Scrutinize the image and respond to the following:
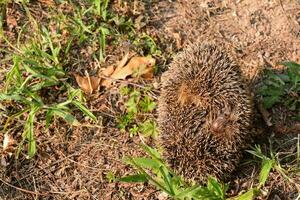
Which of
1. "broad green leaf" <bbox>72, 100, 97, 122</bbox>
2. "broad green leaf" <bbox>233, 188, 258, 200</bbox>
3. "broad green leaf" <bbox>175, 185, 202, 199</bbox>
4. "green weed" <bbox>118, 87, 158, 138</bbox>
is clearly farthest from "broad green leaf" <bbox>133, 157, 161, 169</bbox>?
"broad green leaf" <bbox>72, 100, 97, 122</bbox>

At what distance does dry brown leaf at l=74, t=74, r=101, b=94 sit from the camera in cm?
494

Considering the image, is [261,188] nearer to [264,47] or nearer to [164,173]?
[164,173]

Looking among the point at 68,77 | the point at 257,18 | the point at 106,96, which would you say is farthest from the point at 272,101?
the point at 68,77

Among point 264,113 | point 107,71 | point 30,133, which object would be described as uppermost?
point 107,71

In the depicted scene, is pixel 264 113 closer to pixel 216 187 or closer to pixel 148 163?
pixel 216 187

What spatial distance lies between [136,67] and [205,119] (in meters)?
1.15

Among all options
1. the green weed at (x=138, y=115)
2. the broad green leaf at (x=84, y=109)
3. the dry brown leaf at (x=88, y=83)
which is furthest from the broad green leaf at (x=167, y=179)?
the dry brown leaf at (x=88, y=83)

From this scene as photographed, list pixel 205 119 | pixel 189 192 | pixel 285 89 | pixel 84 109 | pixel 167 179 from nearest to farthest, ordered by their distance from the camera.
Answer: pixel 189 192, pixel 167 179, pixel 205 119, pixel 84 109, pixel 285 89

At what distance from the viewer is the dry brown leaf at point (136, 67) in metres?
4.96

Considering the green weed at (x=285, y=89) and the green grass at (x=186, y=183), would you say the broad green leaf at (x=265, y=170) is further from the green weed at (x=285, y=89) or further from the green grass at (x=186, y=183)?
the green weed at (x=285, y=89)

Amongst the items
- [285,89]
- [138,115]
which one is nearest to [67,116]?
[138,115]

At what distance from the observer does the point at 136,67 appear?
16.3ft

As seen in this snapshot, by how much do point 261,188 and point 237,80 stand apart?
85 centimetres

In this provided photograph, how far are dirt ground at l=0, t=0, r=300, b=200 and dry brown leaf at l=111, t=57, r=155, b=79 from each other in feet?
0.47
